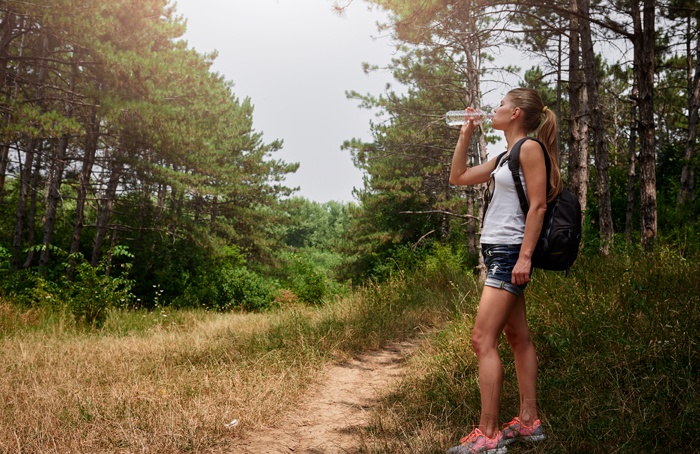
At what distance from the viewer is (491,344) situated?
251cm

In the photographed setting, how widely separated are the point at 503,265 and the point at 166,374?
3338 mm

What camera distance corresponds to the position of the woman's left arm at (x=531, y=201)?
7.85ft

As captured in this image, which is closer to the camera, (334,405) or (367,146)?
(334,405)

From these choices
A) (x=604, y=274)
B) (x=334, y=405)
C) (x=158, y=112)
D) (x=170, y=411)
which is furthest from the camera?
(x=158, y=112)

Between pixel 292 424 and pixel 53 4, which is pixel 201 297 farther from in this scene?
pixel 292 424

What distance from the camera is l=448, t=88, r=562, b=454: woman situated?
8.00 ft

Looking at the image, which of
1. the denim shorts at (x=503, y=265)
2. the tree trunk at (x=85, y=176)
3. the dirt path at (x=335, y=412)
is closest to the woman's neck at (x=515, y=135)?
the denim shorts at (x=503, y=265)

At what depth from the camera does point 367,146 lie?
18.9 m

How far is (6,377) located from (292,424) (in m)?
2.85

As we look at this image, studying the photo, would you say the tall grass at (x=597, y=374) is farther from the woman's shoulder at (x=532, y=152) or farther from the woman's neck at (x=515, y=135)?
the woman's neck at (x=515, y=135)

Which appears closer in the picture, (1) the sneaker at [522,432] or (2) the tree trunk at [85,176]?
(1) the sneaker at [522,432]

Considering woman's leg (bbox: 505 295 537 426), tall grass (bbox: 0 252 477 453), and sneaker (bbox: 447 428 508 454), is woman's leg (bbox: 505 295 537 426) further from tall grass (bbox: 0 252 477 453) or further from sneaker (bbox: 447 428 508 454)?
tall grass (bbox: 0 252 477 453)

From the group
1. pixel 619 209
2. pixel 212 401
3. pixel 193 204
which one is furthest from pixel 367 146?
pixel 212 401

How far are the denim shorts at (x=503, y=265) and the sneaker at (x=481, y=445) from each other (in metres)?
0.80
